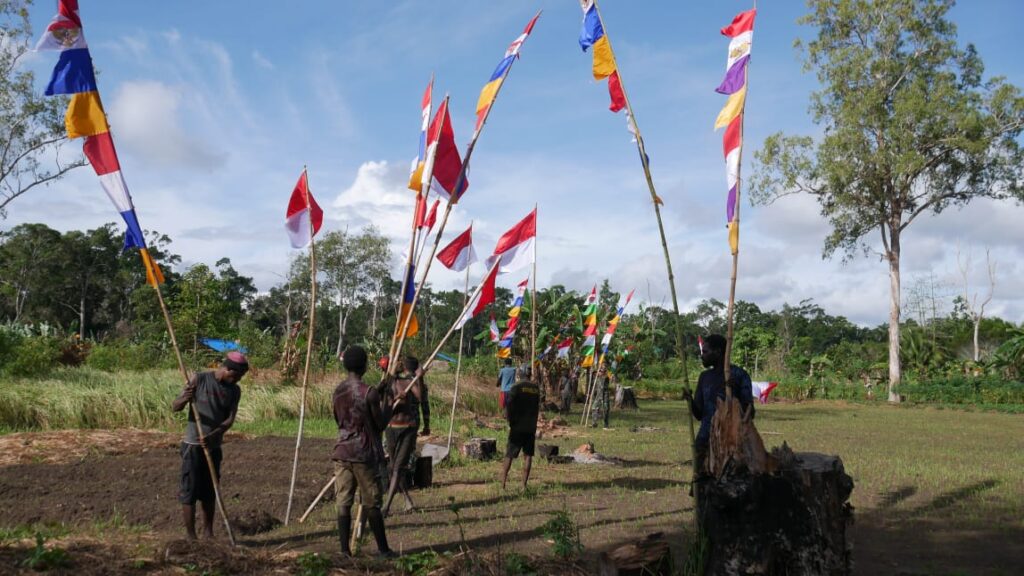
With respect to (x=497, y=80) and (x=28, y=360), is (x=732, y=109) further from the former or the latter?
(x=28, y=360)

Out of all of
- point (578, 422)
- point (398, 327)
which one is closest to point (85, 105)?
point (398, 327)

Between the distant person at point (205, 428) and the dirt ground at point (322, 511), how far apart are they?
0.40m

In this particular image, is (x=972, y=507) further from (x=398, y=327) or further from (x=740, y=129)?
(x=398, y=327)

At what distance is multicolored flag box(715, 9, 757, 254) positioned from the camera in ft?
19.0

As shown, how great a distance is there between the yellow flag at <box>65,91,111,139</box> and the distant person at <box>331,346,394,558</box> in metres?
3.11

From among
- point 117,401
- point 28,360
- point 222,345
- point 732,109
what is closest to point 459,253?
point 732,109

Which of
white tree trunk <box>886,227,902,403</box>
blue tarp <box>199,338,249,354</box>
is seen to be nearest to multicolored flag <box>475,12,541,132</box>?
blue tarp <box>199,338,249,354</box>

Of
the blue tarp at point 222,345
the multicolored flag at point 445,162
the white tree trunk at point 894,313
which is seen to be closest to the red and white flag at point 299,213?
the multicolored flag at point 445,162

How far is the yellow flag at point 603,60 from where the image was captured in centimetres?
690

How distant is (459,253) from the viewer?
9617 mm

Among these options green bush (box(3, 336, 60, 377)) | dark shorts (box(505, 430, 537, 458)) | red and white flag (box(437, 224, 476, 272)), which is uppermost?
red and white flag (box(437, 224, 476, 272))

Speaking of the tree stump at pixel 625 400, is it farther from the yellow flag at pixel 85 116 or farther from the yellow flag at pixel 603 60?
the yellow flag at pixel 85 116

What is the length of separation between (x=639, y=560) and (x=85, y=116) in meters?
5.96

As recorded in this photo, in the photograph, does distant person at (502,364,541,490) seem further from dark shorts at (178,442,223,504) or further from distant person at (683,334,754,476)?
dark shorts at (178,442,223,504)
